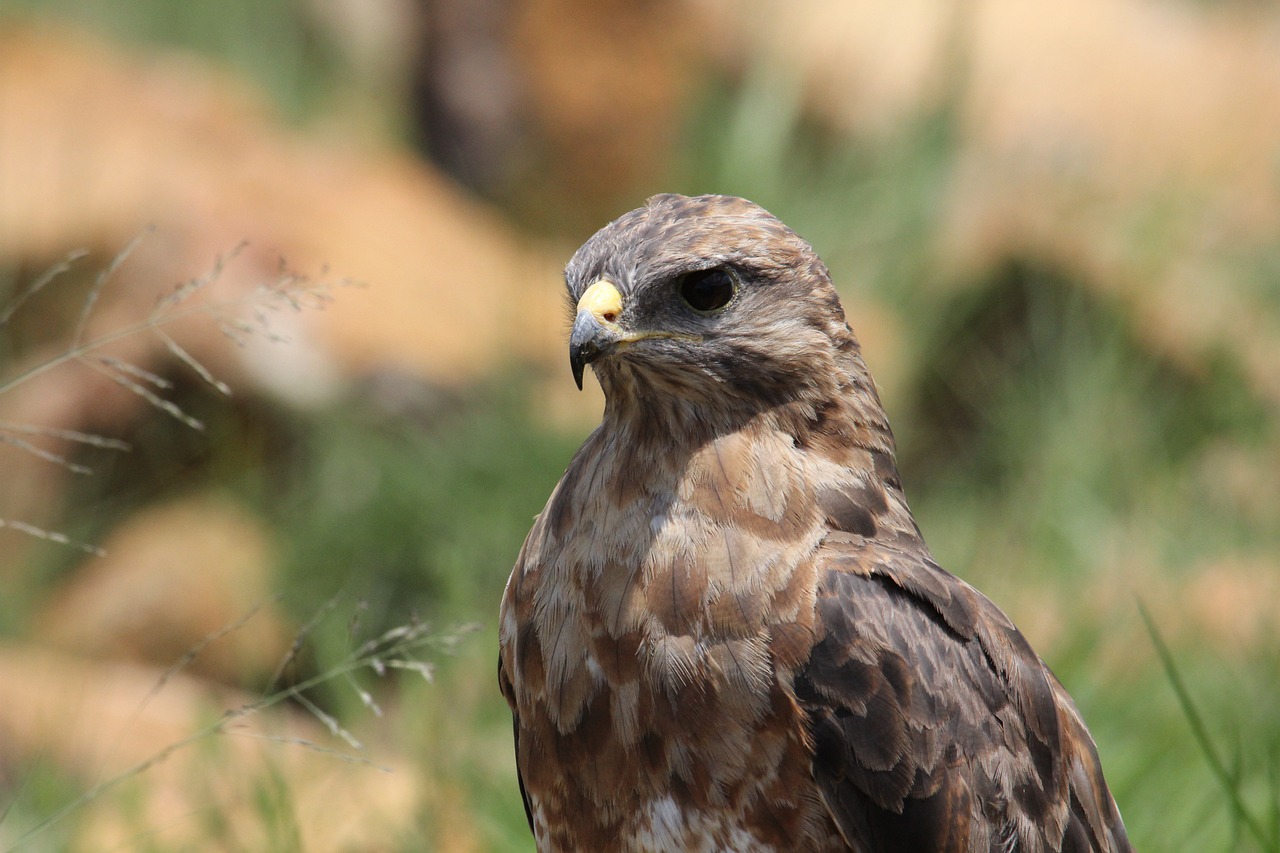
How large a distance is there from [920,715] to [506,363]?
163 inches

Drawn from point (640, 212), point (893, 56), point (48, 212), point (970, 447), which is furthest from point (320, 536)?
point (893, 56)

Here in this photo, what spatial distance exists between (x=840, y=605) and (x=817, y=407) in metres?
0.41

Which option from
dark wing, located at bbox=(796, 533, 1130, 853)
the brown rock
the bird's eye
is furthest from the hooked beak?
the brown rock

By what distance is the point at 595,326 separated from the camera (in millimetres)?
2715

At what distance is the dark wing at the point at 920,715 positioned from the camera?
A: 8.74ft

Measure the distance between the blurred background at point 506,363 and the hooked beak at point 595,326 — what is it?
175 centimetres

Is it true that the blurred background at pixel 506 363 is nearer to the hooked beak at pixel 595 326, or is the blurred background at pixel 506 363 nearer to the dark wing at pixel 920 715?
the dark wing at pixel 920 715

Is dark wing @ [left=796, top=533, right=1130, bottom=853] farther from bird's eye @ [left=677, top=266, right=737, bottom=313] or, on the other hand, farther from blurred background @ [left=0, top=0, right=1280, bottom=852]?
blurred background @ [left=0, top=0, right=1280, bottom=852]

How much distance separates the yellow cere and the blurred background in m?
1.79

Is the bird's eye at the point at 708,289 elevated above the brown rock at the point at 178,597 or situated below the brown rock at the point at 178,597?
above

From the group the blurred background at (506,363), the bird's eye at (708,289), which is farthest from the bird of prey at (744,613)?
the blurred background at (506,363)

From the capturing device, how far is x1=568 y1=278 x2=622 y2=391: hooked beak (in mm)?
2701

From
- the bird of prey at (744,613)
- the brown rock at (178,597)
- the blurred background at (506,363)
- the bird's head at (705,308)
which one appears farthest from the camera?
the brown rock at (178,597)

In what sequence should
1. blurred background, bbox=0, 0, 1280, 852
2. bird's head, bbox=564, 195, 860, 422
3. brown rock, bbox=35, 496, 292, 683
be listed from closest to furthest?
bird's head, bbox=564, 195, 860, 422 < blurred background, bbox=0, 0, 1280, 852 < brown rock, bbox=35, 496, 292, 683
